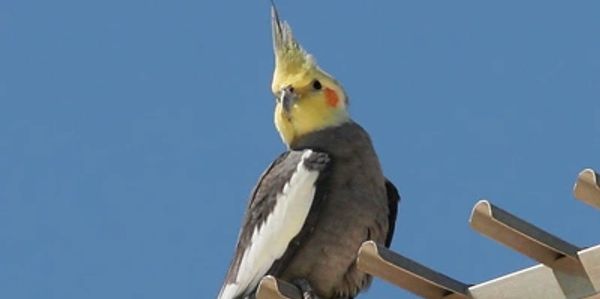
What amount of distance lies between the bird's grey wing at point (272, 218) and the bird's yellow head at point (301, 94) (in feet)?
1.30

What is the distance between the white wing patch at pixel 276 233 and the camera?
6242 mm

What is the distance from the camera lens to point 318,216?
20.9 feet

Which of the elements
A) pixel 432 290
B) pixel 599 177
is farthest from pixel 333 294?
pixel 599 177

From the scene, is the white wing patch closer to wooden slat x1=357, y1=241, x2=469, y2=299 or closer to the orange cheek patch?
the orange cheek patch

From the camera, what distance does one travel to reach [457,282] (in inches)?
183

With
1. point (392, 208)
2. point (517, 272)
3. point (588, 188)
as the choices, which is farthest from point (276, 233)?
point (588, 188)

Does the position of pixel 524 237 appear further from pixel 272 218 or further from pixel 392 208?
pixel 392 208

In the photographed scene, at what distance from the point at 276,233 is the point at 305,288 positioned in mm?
287

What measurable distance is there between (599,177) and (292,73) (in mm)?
3208

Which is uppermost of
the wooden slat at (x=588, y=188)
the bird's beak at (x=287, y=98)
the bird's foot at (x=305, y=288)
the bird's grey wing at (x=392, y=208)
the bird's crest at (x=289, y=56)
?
the bird's crest at (x=289, y=56)

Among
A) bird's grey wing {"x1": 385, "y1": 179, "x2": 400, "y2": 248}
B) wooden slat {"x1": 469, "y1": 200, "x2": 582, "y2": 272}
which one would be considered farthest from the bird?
wooden slat {"x1": 469, "y1": 200, "x2": 582, "y2": 272}

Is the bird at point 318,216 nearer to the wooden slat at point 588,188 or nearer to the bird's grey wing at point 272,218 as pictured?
the bird's grey wing at point 272,218

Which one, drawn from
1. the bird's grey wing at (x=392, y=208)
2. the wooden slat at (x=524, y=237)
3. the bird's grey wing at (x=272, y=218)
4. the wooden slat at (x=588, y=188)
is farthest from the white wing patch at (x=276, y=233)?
the wooden slat at (x=588, y=188)

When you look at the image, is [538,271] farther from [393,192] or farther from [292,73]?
[292,73]
